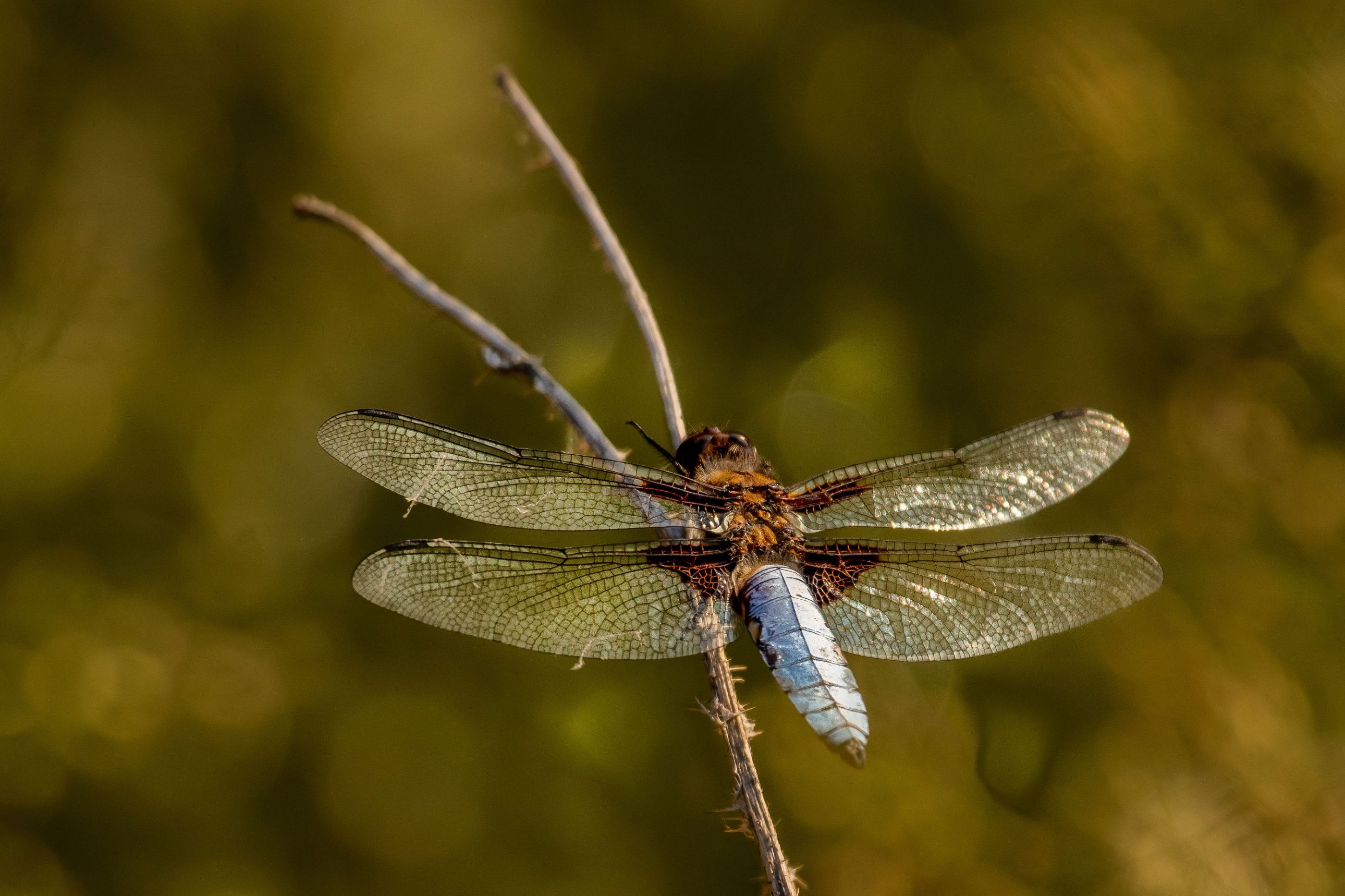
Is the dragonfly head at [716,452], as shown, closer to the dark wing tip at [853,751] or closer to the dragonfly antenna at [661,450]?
the dragonfly antenna at [661,450]

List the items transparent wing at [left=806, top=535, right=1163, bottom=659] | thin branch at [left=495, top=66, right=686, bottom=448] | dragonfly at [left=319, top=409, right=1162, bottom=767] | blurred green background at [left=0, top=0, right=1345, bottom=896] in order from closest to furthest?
dragonfly at [left=319, top=409, right=1162, bottom=767] < transparent wing at [left=806, top=535, right=1163, bottom=659] < thin branch at [left=495, top=66, right=686, bottom=448] < blurred green background at [left=0, top=0, right=1345, bottom=896]

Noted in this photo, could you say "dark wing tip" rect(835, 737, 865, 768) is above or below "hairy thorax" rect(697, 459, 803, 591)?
below

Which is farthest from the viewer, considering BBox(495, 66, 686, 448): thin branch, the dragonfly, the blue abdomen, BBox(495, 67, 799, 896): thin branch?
BBox(495, 66, 686, 448): thin branch

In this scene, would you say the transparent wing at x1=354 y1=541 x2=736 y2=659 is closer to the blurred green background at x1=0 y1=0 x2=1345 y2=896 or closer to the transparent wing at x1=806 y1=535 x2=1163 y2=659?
the transparent wing at x1=806 y1=535 x2=1163 y2=659

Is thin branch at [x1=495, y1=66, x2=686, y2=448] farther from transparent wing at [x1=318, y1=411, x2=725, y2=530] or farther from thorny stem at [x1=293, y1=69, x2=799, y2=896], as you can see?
transparent wing at [x1=318, y1=411, x2=725, y2=530]

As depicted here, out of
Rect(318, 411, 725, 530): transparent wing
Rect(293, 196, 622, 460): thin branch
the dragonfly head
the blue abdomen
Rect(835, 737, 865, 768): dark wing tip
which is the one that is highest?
Rect(293, 196, 622, 460): thin branch

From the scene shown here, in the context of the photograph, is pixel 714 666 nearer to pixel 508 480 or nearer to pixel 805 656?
pixel 805 656

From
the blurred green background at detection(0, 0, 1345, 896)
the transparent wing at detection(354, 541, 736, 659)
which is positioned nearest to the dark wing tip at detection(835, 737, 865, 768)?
the transparent wing at detection(354, 541, 736, 659)

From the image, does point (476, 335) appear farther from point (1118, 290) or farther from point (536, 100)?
point (1118, 290)

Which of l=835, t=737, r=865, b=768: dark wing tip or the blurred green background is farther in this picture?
the blurred green background
